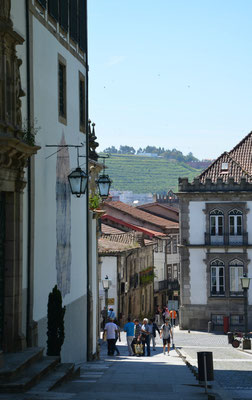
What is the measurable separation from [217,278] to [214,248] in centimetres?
211

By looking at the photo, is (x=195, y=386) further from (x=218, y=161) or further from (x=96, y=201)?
(x=218, y=161)

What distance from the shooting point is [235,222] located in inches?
2170

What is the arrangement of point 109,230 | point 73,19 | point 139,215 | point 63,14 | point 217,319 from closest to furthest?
point 63,14, point 73,19, point 217,319, point 109,230, point 139,215

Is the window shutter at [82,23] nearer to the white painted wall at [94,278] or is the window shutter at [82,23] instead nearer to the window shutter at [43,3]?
the window shutter at [43,3]

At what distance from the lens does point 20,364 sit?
526 inches

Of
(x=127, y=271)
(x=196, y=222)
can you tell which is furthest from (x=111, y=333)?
(x=127, y=271)

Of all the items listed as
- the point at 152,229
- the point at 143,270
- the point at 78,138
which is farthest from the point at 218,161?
the point at 78,138

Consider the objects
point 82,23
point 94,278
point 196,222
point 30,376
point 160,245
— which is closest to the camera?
point 30,376

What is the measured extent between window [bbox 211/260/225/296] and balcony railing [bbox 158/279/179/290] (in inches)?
1092

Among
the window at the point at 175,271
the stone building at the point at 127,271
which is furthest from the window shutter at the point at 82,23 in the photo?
the window at the point at 175,271

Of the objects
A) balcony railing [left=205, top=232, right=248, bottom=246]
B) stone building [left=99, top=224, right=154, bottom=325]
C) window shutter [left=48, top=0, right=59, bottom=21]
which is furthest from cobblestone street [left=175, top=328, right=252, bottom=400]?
window shutter [left=48, top=0, right=59, bottom=21]

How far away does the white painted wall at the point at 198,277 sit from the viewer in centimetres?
5491

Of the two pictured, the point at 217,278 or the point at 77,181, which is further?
the point at 217,278

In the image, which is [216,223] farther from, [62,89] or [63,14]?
[63,14]
